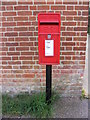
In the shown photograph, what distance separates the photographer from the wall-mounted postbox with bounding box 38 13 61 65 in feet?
7.75

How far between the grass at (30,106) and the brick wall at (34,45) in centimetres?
28

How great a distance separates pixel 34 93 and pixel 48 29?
136 cm

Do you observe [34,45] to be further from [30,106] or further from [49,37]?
[30,106]

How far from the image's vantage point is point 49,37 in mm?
2377

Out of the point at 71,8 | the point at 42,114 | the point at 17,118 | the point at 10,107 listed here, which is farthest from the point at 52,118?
the point at 71,8

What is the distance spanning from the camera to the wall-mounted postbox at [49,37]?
2.36m

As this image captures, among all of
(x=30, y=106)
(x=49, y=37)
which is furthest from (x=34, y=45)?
(x=30, y=106)

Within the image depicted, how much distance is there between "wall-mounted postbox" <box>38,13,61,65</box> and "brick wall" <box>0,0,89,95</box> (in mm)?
512

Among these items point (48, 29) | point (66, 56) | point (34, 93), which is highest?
point (48, 29)

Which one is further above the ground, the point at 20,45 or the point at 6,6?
the point at 6,6

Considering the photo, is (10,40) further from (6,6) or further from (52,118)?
(52,118)

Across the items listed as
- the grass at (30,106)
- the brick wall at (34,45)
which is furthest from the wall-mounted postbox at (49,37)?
the grass at (30,106)

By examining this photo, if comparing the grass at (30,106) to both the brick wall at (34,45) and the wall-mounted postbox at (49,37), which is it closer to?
the brick wall at (34,45)

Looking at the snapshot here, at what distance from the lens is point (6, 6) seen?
9.38 ft
